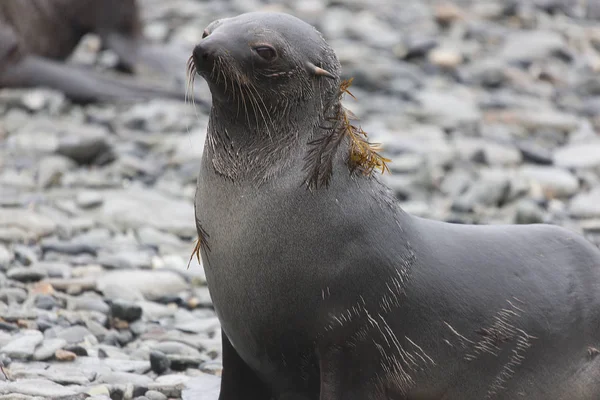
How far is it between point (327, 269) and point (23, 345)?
72.9 inches

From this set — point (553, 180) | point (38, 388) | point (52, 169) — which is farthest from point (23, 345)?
point (553, 180)

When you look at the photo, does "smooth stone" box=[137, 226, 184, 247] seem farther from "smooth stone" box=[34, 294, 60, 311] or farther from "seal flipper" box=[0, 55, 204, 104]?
"seal flipper" box=[0, 55, 204, 104]

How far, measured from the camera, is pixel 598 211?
29.2 ft

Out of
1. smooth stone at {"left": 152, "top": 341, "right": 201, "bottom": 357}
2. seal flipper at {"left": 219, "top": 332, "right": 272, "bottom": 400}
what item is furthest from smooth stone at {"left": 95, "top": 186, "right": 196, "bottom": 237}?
seal flipper at {"left": 219, "top": 332, "right": 272, "bottom": 400}

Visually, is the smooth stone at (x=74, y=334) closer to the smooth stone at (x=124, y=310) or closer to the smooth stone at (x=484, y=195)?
the smooth stone at (x=124, y=310)

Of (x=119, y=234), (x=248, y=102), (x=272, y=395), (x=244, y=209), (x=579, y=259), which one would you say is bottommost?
(x=119, y=234)

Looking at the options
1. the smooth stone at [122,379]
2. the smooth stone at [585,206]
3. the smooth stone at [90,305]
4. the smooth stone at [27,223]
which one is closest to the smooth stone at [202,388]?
the smooth stone at [122,379]

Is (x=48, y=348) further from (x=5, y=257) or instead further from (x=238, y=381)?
(x=5, y=257)

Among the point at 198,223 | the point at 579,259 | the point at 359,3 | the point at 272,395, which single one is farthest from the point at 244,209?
the point at 359,3

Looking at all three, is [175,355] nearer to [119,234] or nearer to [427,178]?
[119,234]

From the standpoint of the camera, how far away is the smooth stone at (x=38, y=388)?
14.7 feet

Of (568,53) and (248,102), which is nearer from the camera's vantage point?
(248,102)

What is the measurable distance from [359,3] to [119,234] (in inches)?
343

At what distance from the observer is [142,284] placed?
648cm
